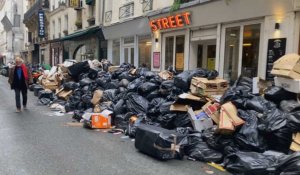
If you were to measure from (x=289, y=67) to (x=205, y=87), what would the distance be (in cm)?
180

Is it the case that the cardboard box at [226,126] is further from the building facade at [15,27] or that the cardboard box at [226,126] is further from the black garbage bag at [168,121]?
the building facade at [15,27]

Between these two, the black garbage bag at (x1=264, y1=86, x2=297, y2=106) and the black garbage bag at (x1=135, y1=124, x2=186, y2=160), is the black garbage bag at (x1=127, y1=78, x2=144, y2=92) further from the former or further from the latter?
the black garbage bag at (x1=264, y1=86, x2=297, y2=106)

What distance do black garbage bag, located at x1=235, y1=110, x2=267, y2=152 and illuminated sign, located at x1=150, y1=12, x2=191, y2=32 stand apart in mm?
6623

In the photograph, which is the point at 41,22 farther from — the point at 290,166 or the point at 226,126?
the point at 290,166

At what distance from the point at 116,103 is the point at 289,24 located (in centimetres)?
441

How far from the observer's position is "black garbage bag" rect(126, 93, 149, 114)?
27.0ft

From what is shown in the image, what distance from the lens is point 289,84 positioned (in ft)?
20.5

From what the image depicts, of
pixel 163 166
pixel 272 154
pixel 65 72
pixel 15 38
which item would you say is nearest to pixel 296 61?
pixel 272 154

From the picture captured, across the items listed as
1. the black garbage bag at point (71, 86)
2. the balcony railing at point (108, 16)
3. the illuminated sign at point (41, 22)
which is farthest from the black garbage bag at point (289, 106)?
the illuminated sign at point (41, 22)

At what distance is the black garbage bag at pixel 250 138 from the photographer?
5434mm

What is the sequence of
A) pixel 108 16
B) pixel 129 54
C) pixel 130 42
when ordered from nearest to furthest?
pixel 130 42, pixel 129 54, pixel 108 16

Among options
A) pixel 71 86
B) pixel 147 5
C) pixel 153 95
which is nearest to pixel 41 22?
pixel 147 5

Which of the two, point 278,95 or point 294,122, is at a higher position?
point 278,95

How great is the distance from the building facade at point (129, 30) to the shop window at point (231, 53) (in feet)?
11.0
